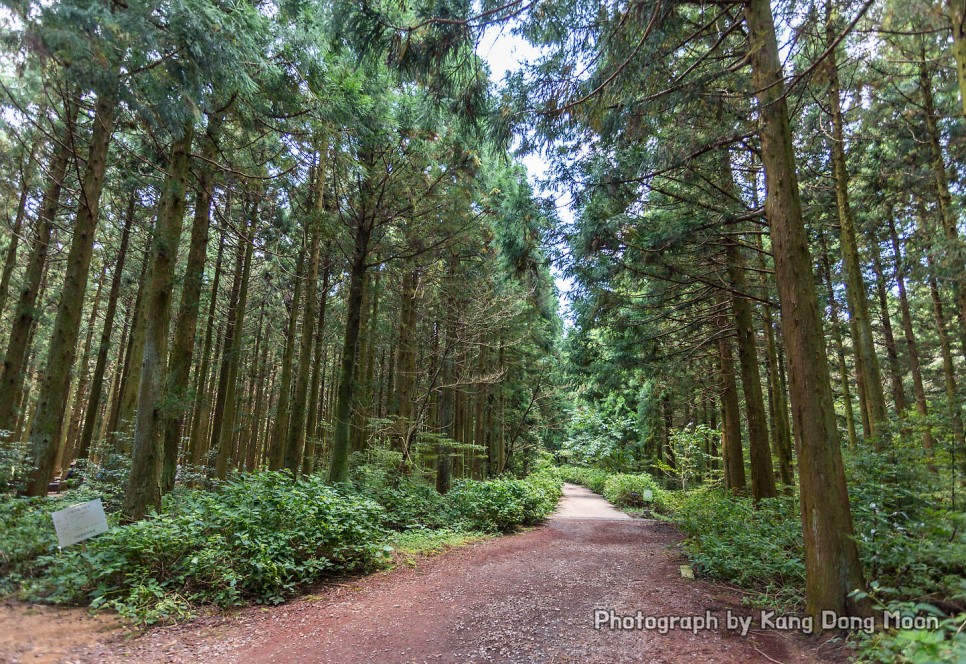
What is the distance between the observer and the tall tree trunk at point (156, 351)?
562 cm

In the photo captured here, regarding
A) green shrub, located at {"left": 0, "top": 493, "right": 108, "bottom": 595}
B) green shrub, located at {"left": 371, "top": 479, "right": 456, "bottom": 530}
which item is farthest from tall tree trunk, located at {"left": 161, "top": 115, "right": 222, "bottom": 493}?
green shrub, located at {"left": 371, "top": 479, "right": 456, "bottom": 530}

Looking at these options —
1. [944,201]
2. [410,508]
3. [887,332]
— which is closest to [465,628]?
[410,508]

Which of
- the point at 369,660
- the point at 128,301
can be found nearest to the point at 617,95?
the point at 369,660

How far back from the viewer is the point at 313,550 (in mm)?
5645

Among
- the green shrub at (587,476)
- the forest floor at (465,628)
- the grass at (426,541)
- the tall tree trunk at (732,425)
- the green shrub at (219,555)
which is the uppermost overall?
the tall tree trunk at (732,425)

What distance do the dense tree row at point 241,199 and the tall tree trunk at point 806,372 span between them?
11.4ft

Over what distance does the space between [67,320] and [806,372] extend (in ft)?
33.9

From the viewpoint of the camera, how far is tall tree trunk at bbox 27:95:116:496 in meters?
6.95

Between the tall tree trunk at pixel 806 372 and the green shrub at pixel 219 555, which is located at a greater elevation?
the tall tree trunk at pixel 806 372

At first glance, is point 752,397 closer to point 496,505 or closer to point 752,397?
point 752,397

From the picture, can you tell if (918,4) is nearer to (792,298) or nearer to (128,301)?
(792,298)

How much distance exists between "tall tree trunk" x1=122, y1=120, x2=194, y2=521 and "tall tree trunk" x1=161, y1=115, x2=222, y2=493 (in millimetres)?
820

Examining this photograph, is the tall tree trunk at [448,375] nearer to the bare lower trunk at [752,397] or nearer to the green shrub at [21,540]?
the bare lower trunk at [752,397]

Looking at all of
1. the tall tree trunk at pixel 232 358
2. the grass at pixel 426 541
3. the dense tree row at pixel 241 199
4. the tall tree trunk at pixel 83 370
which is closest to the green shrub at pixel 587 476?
the dense tree row at pixel 241 199
